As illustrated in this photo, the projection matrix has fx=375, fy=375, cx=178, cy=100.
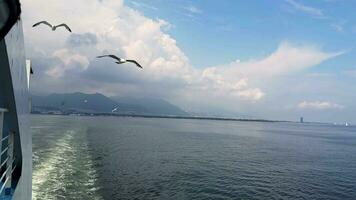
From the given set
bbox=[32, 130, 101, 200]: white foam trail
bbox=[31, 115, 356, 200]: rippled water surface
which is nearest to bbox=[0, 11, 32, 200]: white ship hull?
bbox=[32, 130, 101, 200]: white foam trail

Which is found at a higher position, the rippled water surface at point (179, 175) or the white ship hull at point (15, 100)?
the white ship hull at point (15, 100)

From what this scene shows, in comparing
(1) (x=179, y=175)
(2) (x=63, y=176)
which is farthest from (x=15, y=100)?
(1) (x=179, y=175)

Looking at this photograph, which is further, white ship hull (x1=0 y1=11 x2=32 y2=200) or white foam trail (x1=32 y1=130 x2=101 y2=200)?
white foam trail (x1=32 y1=130 x2=101 y2=200)

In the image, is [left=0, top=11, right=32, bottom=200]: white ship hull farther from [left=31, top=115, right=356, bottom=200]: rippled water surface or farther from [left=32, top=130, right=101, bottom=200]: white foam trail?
[left=31, top=115, right=356, bottom=200]: rippled water surface

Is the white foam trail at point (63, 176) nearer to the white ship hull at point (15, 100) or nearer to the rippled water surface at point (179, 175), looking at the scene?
the rippled water surface at point (179, 175)

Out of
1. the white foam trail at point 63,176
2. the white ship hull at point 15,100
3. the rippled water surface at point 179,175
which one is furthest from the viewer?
the rippled water surface at point 179,175

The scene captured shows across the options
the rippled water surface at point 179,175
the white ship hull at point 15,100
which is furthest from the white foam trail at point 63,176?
the white ship hull at point 15,100

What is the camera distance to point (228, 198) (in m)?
36.7

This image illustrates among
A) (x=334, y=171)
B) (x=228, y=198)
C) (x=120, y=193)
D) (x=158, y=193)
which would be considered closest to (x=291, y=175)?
(x=334, y=171)

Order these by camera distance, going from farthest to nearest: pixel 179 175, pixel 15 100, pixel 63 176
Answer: pixel 179 175, pixel 63 176, pixel 15 100

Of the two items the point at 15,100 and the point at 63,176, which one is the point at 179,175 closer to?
the point at 63,176

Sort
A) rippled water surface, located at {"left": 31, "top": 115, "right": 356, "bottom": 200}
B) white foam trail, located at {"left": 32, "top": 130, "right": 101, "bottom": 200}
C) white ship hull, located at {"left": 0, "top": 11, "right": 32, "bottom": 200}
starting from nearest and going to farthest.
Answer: white ship hull, located at {"left": 0, "top": 11, "right": 32, "bottom": 200}, white foam trail, located at {"left": 32, "top": 130, "right": 101, "bottom": 200}, rippled water surface, located at {"left": 31, "top": 115, "right": 356, "bottom": 200}

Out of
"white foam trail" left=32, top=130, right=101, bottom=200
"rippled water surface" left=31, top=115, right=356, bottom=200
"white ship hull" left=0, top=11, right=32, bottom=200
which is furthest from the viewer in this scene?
"rippled water surface" left=31, top=115, right=356, bottom=200

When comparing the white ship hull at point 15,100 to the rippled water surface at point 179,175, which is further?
the rippled water surface at point 179,175
